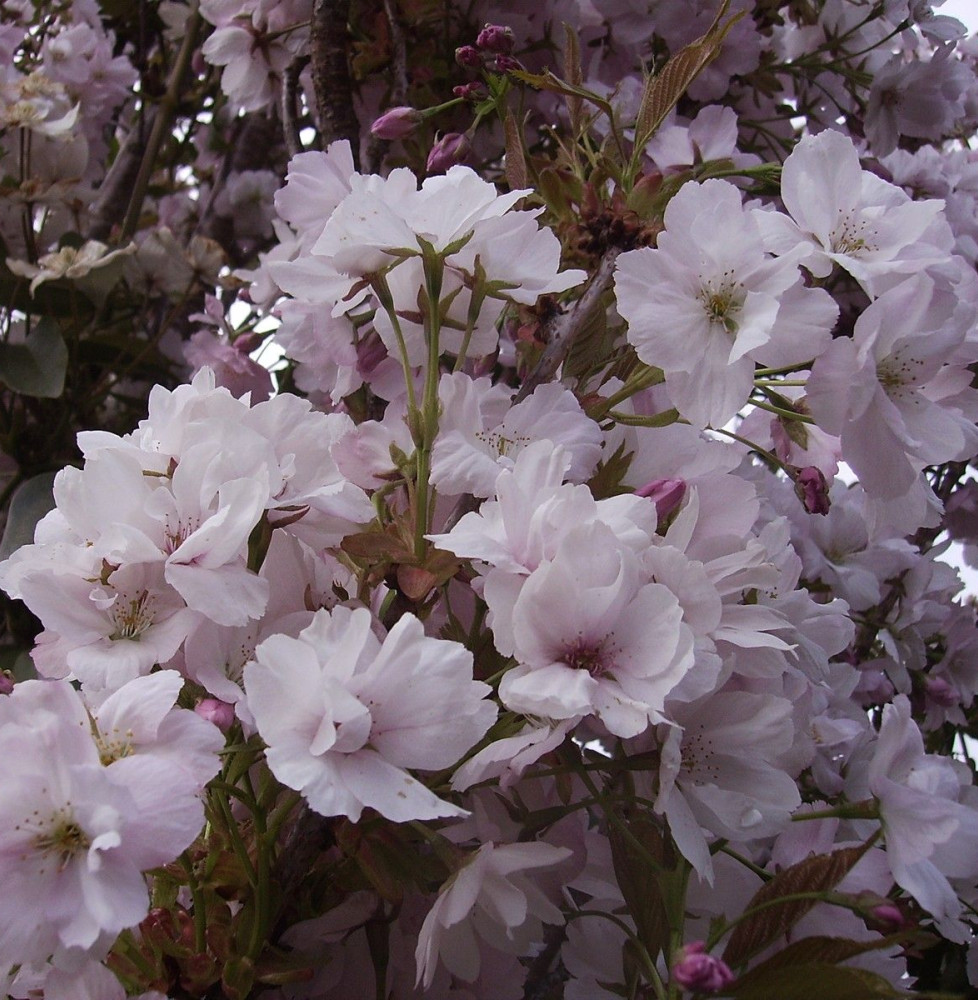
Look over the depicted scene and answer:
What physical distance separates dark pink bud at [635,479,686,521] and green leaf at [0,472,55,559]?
522 millimetres

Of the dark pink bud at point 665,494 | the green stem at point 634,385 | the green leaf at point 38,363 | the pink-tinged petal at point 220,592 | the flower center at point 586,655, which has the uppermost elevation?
the green stem at point 634,385

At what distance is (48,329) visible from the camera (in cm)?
91

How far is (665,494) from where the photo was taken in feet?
1.29

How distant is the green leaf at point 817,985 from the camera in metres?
0.33

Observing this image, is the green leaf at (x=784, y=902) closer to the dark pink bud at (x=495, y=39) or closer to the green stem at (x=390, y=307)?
the green stem at (x=390, y=307)

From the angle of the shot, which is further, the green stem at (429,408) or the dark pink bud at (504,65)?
the dark pink bud at (504,65)

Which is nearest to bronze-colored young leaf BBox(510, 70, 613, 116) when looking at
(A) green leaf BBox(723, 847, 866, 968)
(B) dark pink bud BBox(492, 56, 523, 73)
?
(B) dark pink bud BBox(492, 56, 523, 73)

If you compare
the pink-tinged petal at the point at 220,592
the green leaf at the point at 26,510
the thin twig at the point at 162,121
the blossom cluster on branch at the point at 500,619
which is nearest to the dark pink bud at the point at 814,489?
the blossom cluster on branch at the point at 500,619

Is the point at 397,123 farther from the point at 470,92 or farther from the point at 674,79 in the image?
the point at 674,79

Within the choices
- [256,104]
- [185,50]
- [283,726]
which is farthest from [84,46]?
[283,726]

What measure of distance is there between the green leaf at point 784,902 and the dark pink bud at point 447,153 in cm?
37

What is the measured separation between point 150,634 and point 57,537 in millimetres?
69

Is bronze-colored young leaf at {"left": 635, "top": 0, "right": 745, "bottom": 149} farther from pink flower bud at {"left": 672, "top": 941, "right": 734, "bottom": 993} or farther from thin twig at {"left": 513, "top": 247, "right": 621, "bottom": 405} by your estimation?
pink flower bud at {"left": 672, "top": 941, "right": 734, "bottom": 993}

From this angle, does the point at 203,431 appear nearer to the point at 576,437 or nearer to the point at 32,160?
the point at 576,437
